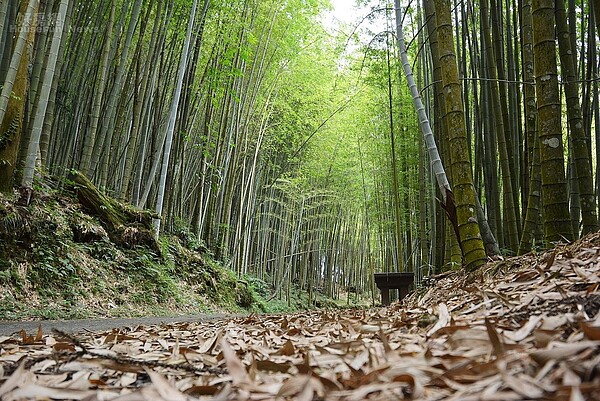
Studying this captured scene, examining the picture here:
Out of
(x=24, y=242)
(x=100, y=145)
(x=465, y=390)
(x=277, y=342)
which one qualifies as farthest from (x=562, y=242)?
(x=100, y=145)

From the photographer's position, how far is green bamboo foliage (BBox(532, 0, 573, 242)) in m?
2.15

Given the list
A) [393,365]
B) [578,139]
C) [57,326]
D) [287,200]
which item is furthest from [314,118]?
[393,365]

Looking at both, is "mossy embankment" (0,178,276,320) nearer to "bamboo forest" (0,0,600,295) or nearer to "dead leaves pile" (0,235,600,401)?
"bamboo forest" (0,0,600,295)

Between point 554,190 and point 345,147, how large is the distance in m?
9.84

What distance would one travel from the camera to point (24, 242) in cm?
394

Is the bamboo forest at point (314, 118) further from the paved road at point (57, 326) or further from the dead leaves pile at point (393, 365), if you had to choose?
the paved road at point (57, 326)

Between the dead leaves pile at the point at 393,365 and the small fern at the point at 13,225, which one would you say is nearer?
the dead leaves pile at the point at 393,365

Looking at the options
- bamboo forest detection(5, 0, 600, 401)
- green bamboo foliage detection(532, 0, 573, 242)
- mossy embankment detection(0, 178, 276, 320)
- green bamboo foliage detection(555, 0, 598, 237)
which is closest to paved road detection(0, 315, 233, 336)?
bamboo forest detection(5, 0, 600, 401)

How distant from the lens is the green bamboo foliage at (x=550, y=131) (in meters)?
2.15

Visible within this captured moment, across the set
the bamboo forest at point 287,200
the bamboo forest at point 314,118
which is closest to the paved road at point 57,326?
the bamboo forest at point 287,200

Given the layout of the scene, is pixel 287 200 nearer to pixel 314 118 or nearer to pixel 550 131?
pixel 314 118

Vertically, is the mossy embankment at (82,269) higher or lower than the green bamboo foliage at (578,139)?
lower

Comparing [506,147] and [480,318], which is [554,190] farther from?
[506,147]

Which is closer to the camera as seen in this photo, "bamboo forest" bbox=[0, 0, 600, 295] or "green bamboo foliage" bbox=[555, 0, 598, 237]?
"green bamboo foliage" bbox=[555, 0, 598, 237]
